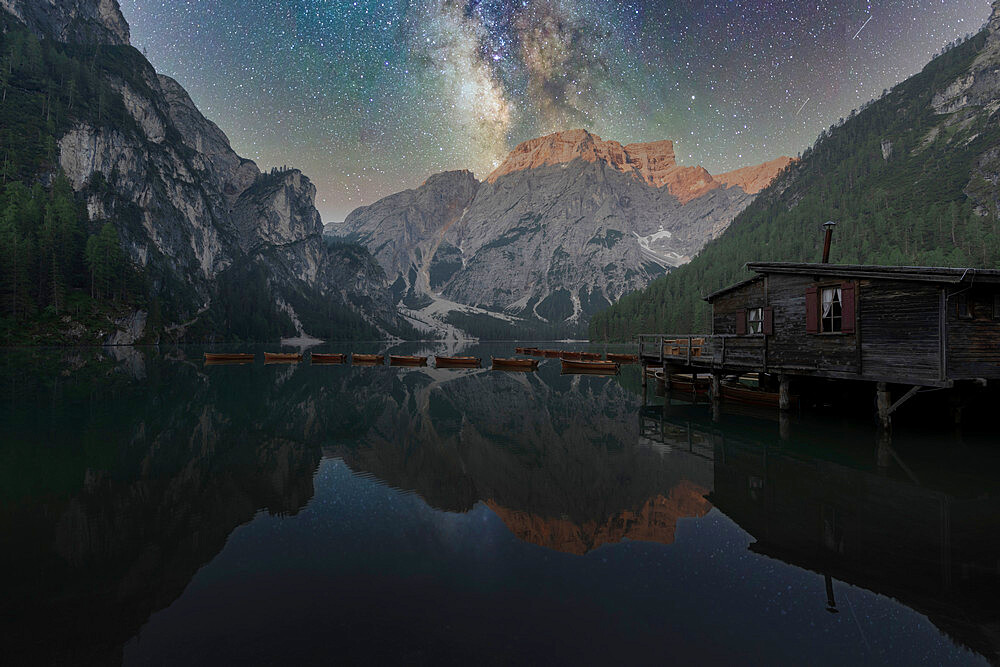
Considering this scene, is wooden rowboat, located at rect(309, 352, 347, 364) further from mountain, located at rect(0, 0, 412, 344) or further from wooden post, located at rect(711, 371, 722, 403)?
mountain, located at rect(0, 0, 412, 344)

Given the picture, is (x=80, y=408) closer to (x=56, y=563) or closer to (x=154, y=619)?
(x=56, y=563)

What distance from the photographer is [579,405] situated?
29922mm

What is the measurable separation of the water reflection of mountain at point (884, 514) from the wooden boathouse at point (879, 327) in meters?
3.13

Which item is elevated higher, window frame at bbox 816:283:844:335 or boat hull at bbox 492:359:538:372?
window frame at bbox 816:283:844:335

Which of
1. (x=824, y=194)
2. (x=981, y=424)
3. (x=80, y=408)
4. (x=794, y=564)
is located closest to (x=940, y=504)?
(x=794, y=564)

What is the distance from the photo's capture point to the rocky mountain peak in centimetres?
16462

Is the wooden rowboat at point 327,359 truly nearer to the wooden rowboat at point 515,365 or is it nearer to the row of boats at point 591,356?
the wooden rowboat at point 515,365

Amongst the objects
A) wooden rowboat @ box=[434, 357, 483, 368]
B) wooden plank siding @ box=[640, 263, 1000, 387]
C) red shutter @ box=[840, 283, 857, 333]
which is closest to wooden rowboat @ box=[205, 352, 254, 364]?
wooden rowboat @ box=[434, 357, 483, 368]

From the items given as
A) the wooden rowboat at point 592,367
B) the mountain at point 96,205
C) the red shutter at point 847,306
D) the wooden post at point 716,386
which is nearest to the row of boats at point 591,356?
the wooden rowboat at point 592,367

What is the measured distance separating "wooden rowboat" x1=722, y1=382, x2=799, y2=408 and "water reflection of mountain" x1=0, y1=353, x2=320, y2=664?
1000 inches

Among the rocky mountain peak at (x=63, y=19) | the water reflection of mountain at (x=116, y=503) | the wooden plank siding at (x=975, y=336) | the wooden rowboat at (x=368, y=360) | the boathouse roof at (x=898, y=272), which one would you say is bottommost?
the wooden rowboat at (x=368, y=360)

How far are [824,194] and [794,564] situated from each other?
23046 centimetres

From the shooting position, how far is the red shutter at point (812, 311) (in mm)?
22453

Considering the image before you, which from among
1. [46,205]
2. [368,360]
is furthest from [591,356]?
[46,205]
